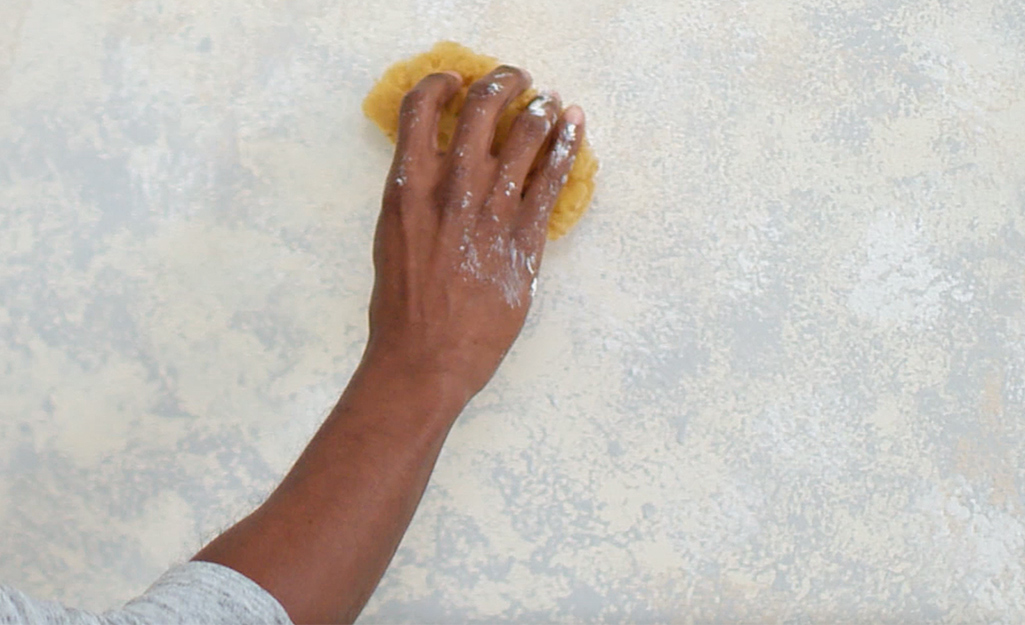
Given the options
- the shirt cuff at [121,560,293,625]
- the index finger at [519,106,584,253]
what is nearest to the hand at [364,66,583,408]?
the index finger at [519,106,584,253]

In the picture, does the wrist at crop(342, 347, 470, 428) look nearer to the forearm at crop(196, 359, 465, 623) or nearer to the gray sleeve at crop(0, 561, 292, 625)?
the forearm at crop(196, 359, 465, 623)

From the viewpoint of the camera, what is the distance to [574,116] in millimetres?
841

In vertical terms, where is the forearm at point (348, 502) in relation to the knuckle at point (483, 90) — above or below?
below

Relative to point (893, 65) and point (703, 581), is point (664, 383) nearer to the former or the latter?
point (703, 581)

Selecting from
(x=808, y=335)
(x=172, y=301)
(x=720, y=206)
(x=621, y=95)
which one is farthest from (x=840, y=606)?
(x=172, y=301)

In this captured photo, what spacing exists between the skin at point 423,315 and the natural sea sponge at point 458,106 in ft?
0.07

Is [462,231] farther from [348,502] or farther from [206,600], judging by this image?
[206,600]

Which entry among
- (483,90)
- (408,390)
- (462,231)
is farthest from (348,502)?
(483,90)

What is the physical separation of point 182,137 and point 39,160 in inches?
5.8

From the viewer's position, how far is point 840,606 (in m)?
0.82

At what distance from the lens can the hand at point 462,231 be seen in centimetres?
77

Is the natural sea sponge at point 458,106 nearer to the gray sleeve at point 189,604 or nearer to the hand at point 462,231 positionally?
the hand at point 462,231

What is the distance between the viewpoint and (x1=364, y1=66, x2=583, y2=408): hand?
767 mm

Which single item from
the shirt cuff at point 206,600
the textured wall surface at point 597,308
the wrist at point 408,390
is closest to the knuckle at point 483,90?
the textured wall surface at point 597,308
